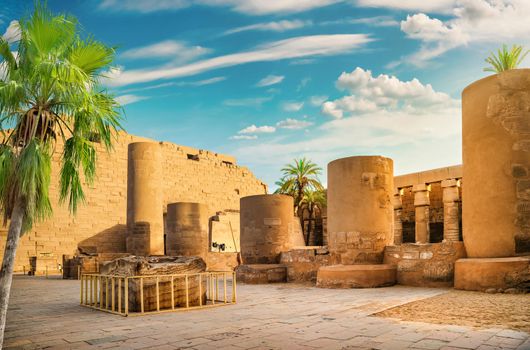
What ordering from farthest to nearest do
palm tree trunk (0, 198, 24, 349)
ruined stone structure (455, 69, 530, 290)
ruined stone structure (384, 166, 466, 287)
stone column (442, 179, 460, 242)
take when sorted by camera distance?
stone column (442, 179, 460, 242) → ruined stone structure (384, 166, 466, 287) → ruined stone structure (455, 69, 530, 290) → palm tree trunk (0, 198, 24, 349)

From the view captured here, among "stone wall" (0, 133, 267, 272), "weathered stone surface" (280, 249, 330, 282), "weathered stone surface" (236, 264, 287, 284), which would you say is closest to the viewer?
"weathered stone surface" (280, 249, 330, 282)

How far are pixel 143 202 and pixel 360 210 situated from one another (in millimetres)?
10671

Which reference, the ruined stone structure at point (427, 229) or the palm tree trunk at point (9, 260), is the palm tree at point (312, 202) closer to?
the ruined stone structure at point (427, 229)

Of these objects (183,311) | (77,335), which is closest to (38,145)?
(77,335)

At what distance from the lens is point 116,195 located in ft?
88.6

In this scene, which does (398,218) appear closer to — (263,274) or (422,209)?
(422,209)

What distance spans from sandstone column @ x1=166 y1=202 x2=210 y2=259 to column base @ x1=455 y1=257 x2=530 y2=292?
13145 mm

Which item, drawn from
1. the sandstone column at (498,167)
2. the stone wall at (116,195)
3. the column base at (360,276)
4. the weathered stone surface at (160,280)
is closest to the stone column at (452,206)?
the column base at (360,276)

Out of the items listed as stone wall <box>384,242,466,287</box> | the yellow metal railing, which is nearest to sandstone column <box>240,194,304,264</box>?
stone wall <box>384,242,466,287</box>

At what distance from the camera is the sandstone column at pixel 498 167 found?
8828 mm

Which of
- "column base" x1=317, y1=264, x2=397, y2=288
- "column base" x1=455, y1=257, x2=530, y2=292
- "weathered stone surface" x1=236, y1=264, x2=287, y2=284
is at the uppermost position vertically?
"column base" x1=455, y1=257, x2=530, y2=292

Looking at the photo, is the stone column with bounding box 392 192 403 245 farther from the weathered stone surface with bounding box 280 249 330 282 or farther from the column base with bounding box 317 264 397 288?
the column base with bounding box 317 264 397 288

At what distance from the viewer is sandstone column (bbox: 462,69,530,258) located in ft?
29.0

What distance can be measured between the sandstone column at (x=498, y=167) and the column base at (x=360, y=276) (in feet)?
6.39
